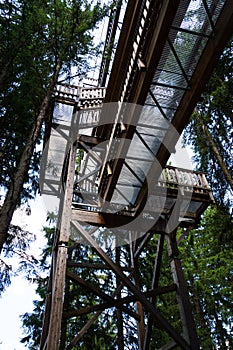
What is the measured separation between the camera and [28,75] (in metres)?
7.11

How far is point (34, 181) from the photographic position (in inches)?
324

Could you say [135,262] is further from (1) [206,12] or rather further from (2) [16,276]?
(1) [206,12]

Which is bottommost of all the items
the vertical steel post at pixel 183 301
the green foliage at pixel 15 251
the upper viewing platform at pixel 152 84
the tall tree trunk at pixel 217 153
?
the vertical steel post at pixel 183 301

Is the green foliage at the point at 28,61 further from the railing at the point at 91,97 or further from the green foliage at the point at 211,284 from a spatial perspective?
the green foliage at the point at 211,284

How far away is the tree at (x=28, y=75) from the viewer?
5535 mm

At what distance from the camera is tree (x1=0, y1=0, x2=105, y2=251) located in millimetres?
5535

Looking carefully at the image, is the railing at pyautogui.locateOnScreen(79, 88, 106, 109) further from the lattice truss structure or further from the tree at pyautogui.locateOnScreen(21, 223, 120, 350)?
Answer: the tree at pyautogui.locateOnScreen(21, 223, 120, 350)

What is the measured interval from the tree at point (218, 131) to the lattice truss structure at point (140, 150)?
5.91 feet

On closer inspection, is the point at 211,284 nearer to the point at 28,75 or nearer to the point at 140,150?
the point at 140,150

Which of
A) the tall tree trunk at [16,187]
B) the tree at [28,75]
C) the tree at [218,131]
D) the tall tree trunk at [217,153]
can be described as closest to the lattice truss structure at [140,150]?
the tree at [28,75]

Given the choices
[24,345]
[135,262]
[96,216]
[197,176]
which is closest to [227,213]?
[197,176]

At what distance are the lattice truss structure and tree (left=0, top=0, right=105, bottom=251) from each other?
24.9 inches

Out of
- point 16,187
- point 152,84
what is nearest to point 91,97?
point 152,84

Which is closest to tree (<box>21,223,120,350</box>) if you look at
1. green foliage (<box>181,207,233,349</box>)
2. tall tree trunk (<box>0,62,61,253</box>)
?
green foliage (<box>181,207,233,349</box>)
